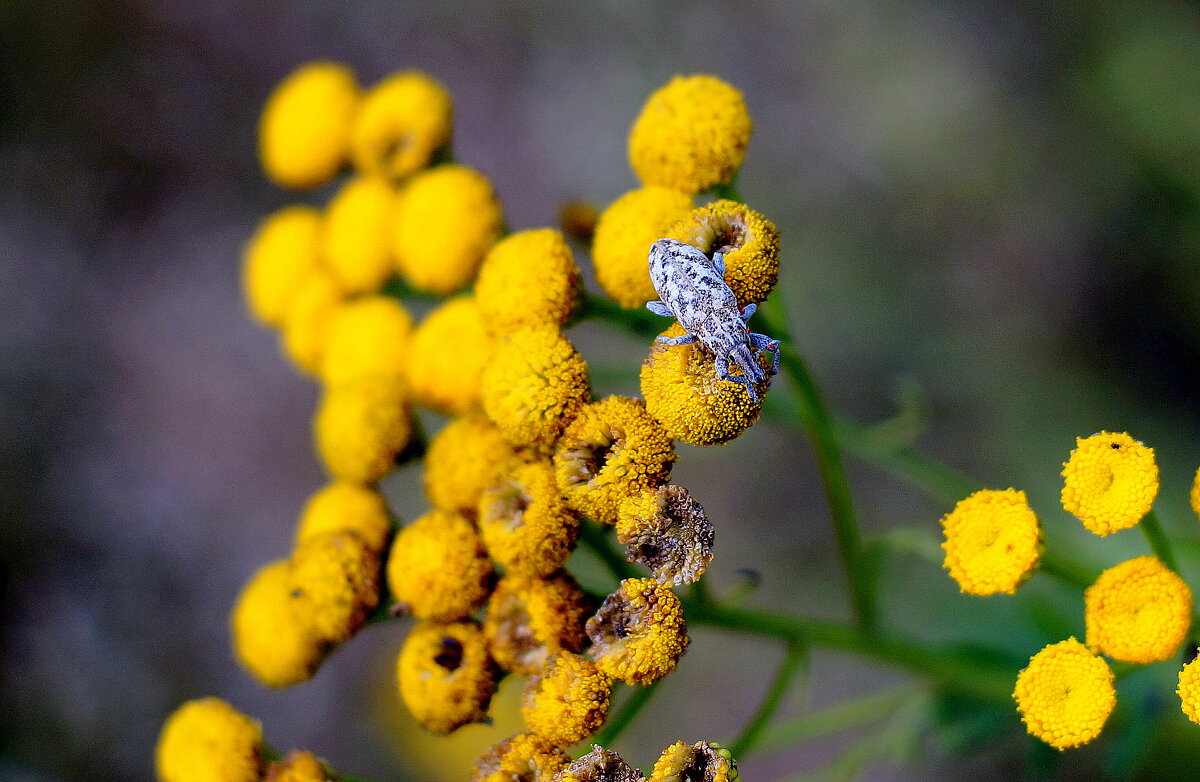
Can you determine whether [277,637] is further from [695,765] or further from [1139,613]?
[1139,613]

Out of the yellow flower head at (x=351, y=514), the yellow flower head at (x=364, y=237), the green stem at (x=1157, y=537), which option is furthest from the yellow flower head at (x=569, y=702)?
the yellow flower head at (x=364, y=237)

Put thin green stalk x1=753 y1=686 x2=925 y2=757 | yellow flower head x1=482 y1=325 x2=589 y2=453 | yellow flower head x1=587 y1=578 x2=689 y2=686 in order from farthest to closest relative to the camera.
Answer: thin green stalk x1=753 y1=686 x2=925 y2=757 → yellow flower head x1=482 y1=325 x2=589 y2=453 → yellow flower head x1=587 y1=578 x2=689 y2=686

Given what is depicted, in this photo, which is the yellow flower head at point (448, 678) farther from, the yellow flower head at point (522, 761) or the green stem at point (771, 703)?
the green stem at point (771, 703)

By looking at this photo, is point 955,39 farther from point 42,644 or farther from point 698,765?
point 42,644

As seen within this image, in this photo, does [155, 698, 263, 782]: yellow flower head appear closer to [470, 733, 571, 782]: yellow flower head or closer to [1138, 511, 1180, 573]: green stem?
[470, 733, 571, 782]: yellow flower head

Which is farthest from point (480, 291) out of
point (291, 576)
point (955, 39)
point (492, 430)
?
point (955, 39)

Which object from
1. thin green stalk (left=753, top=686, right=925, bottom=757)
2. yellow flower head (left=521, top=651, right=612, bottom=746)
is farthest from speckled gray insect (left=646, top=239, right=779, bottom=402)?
thin green stalk (left=753, top=686, right=925, bottom=757)

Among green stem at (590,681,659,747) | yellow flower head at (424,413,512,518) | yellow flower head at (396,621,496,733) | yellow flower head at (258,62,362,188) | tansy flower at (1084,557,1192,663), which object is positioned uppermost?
yellow flower head at (258,62,362,188)
